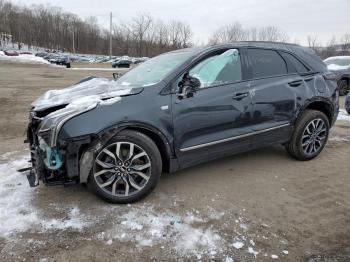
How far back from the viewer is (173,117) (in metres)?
3.80

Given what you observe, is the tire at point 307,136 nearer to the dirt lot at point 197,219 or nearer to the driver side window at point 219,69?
the dirt lot at point 197,219

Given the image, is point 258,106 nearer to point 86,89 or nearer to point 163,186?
point 163,186

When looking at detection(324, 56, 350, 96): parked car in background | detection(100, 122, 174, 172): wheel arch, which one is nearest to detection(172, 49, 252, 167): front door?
detection(100, 122, 174, 172): wheel arch

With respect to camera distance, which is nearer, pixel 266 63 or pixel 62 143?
pixel 62 143

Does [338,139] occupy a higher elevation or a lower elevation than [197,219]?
higher

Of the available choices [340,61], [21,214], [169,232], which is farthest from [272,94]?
[340,61]

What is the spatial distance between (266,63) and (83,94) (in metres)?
2.48

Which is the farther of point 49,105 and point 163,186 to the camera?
point 163,186

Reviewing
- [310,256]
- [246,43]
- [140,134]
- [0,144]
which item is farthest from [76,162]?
[0,144]

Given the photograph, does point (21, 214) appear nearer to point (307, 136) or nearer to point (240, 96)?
point (240, 96)

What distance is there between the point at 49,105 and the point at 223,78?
2.07 metres

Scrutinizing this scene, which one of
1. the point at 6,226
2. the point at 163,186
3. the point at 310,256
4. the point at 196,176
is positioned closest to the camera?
the point at 310,256

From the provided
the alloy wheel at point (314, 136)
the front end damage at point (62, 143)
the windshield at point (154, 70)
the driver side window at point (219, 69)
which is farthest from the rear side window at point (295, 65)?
the front end damage at point (62, 143)

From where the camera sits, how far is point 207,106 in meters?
4.00
